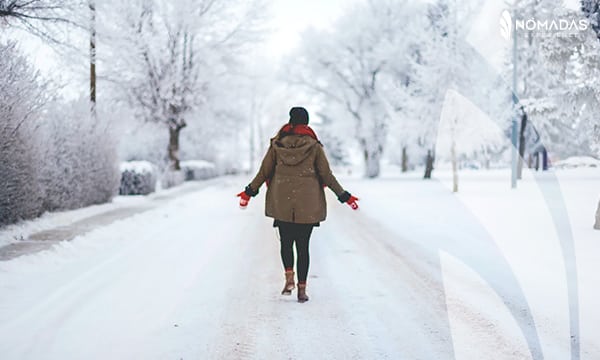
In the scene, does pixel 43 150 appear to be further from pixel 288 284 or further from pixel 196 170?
pixel 196 170

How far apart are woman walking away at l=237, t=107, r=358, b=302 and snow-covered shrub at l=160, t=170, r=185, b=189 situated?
20.0 metres

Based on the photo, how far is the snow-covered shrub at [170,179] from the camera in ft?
79.9

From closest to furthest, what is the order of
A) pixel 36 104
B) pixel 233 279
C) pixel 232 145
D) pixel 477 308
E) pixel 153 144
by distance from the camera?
pixel 477 308, pixel 233 279, pixel 36 104, pixel 153 144, pixel 232 145

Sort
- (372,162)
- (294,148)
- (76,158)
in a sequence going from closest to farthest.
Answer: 1. (294,148)
2. (76,158)
3. (372,162)

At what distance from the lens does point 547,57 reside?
10.7 meters

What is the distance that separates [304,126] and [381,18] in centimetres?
3070

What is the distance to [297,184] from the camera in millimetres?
5168

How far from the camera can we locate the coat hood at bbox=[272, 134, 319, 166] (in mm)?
5133

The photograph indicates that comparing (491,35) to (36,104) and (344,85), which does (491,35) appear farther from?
(36,104)

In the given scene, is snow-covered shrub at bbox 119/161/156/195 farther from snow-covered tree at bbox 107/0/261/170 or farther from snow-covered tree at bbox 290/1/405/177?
snow-covered tree at bbox 290/1/405/177

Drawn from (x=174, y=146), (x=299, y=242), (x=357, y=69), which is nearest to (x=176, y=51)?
(x=174, y=146)

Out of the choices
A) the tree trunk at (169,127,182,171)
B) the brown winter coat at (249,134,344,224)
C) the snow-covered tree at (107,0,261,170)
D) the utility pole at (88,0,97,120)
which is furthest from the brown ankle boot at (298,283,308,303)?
the tree trunk at (169,127,182,171)

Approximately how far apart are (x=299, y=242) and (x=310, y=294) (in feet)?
2.11

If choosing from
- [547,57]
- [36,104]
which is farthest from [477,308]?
[36,104]
